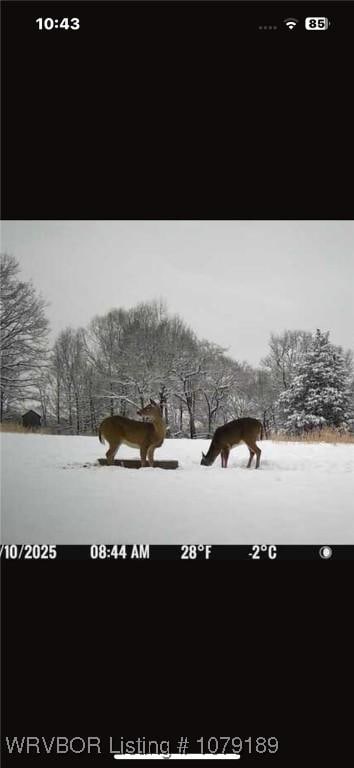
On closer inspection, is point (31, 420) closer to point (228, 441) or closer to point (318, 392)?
point (228, 441)

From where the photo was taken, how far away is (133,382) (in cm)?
405

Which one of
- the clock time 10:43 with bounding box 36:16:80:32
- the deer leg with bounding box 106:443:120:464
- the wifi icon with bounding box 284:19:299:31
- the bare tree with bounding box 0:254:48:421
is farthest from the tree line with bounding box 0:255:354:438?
the wifi icon with bounding box 284:19:299:31

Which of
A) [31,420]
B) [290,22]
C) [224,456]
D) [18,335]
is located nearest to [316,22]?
[290,22]

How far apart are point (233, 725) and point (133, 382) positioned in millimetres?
2630

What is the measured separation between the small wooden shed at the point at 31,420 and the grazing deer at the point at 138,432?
563mm

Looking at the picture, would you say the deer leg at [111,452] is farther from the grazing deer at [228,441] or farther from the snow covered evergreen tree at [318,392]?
the snow covered evergreen tree at [318,392]

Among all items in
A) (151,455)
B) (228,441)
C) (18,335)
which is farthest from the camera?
(228,441)

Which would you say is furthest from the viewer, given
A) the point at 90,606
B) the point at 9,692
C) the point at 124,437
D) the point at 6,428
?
the point at 124,437

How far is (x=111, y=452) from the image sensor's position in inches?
145

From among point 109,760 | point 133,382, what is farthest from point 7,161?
point 109,760

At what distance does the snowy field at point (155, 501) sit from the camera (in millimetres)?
2631

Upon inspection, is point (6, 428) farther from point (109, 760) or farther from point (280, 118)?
point (280, 118)

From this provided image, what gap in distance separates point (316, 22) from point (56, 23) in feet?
4.66

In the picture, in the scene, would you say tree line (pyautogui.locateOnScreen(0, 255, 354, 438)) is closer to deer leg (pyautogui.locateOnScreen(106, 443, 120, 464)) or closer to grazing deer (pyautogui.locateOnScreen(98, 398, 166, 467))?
grazing deer (pyautogui.locateOnScreen(98, 398, 166, 467))
